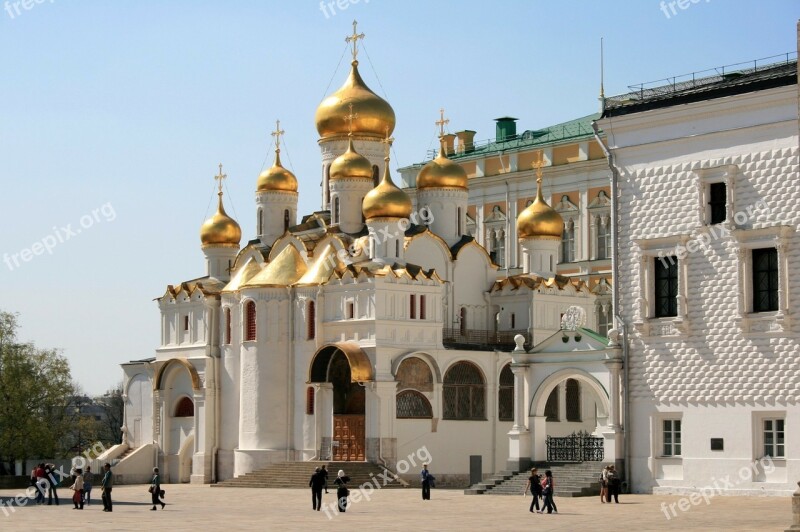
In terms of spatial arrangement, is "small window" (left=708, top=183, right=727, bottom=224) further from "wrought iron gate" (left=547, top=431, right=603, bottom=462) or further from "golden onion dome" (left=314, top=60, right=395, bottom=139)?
"golden onion dome" (left=314, top=60, right=395, bottom=139)

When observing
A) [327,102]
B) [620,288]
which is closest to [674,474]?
[620,288]

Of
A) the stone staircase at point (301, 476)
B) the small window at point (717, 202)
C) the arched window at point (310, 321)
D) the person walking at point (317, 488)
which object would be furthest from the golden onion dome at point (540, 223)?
the person walking at point (317, 488)

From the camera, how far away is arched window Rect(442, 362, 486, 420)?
44.6 meters

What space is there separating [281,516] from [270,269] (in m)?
19.1

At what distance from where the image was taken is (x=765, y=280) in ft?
102

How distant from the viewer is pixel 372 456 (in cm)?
4231

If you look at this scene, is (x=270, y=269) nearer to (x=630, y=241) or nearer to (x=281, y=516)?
Result: (x=630, y=241)

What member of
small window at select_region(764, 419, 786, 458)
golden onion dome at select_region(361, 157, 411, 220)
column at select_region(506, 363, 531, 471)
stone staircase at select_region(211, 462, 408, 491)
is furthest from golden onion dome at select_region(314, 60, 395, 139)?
small window at select_region(764, 419, 786, 458)

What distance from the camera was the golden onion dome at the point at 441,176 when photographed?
48188 millimetres

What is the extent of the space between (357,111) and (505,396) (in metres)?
10.8

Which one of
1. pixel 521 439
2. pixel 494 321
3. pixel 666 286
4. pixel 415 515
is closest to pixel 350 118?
pixel 494 321

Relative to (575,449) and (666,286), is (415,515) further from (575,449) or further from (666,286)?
(666,286)

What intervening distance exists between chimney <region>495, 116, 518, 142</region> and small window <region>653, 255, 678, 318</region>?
94.8 ft

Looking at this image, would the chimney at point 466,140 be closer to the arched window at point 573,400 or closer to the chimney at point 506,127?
the chimney at point 506,127
